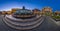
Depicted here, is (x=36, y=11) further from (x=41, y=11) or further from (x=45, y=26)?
(x=45, y=26)

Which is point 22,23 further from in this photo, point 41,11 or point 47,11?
point 47,11

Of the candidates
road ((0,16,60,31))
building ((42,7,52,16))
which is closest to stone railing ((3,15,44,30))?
road ((0,16,60,31))

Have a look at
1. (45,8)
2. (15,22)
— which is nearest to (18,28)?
(15,22)

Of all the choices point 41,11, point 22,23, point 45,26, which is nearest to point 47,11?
point 41,11

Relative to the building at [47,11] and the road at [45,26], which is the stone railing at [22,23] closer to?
the road at [45,26]

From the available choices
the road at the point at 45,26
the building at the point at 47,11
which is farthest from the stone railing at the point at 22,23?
the building at the point at 47,11

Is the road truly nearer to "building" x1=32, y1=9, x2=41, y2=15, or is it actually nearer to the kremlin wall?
the kremlin wall

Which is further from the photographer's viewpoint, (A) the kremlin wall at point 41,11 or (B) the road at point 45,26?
(A) the kremlin wall at point 41,11

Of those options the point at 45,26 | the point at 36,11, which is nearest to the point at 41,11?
the point at 36,11

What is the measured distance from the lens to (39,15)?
10.8ft

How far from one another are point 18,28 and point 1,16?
22.3 inches

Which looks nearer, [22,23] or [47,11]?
[22,23]

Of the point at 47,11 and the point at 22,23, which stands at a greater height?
the point at 47,11

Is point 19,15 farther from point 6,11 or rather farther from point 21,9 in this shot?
point 6,11
